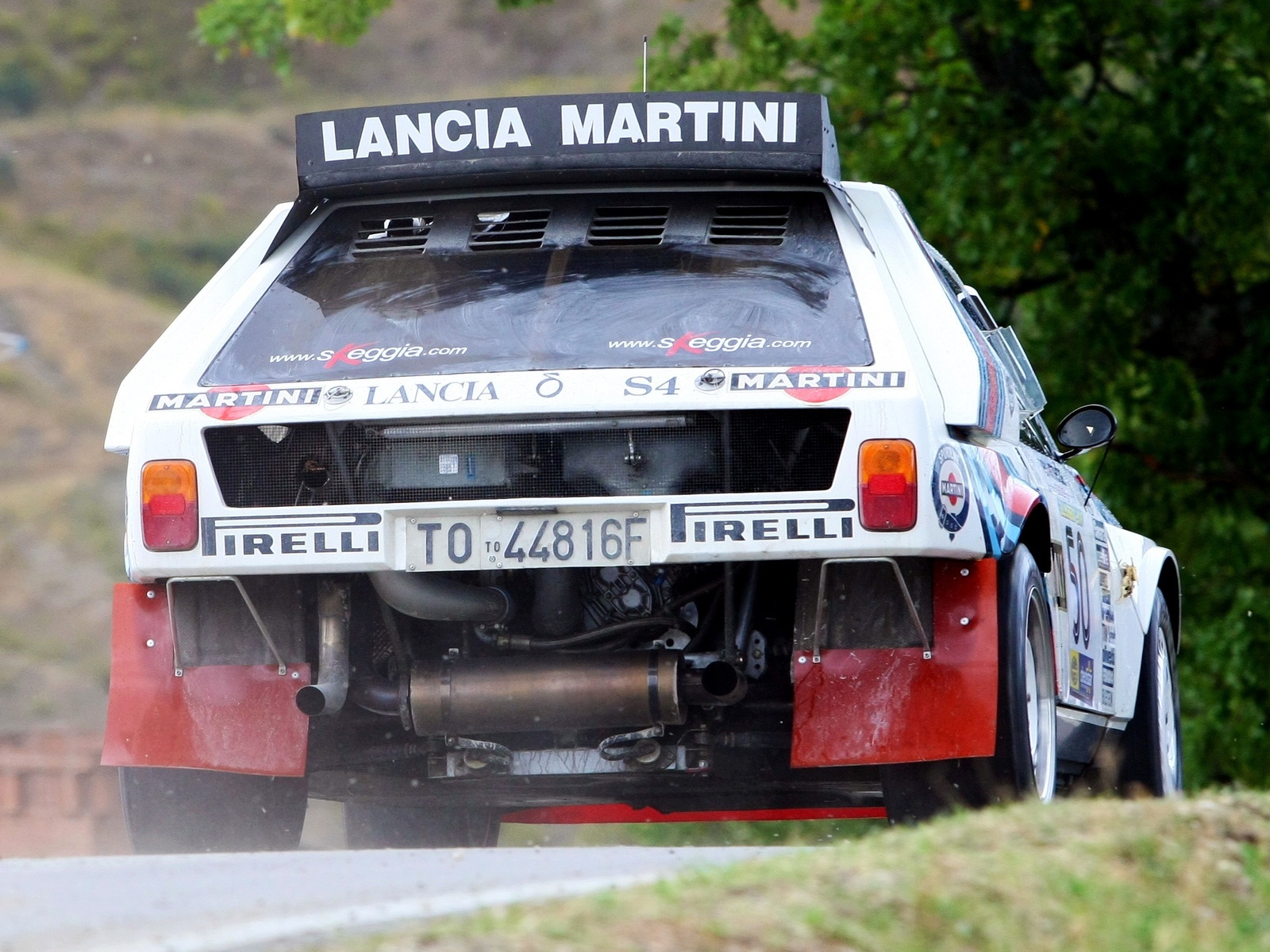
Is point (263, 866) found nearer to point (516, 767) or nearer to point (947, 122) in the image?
point (516, 767)

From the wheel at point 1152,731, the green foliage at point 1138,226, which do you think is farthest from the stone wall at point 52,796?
the wheel at point 1152,731

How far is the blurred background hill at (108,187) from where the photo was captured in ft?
162

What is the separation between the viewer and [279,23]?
1770cm

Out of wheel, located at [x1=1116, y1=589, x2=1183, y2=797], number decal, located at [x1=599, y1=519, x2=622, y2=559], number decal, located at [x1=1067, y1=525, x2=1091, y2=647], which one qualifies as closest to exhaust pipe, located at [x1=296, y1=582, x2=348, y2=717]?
number decal, located at [x1=599, y1=519, x2=622, y2=559]

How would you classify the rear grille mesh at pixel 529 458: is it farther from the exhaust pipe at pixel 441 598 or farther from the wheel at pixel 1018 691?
the wheel at pixel 1018 691

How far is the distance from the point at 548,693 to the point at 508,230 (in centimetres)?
148

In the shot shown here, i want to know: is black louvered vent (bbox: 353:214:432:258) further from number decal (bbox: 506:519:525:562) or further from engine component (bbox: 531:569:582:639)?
number decal (bbox: 506:519:525:562)

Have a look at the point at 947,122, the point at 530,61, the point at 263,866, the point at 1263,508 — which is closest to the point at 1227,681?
the point at 1263,508

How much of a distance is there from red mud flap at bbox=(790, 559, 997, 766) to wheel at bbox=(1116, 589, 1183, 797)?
2.19m

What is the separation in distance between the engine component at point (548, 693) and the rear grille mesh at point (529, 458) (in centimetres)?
50

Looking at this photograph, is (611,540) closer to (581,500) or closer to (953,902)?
(581,500)

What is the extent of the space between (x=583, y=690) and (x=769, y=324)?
112 centimetres

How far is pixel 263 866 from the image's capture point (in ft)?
18.7

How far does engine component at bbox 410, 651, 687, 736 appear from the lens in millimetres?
6344
